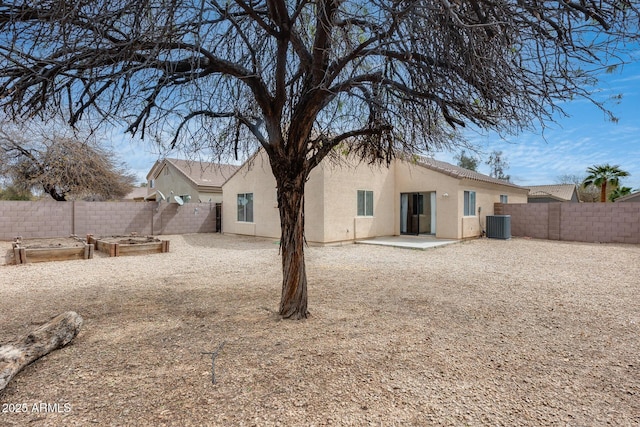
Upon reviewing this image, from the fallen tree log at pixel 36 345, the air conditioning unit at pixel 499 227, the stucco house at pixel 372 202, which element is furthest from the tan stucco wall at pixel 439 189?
the fallen tree log at pixel 36 345

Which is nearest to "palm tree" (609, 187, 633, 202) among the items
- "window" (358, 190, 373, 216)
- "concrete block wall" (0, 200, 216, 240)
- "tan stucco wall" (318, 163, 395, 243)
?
"tan stucco wall" (318, 163, 395, 243)

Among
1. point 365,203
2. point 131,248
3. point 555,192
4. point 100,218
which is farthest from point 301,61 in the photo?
point 555,192

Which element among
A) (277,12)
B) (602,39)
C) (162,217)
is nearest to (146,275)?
(277,12)

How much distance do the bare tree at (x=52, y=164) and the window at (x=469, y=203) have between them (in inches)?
682

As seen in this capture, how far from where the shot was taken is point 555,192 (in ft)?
101

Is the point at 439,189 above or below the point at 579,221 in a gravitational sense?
above

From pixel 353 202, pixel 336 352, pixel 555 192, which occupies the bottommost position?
pixel 336 352

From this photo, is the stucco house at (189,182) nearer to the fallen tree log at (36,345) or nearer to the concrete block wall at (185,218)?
the concrete block wall at (185,218)

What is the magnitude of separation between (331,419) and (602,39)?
4214 mm

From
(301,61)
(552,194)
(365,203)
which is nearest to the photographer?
(301,61)

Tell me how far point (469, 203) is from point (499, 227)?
1.75 meters

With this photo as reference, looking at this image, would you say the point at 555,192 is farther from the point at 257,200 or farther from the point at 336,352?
the point at 336,352

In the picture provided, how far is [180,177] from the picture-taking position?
22984 mm

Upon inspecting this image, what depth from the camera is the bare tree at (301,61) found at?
2.83 metres
